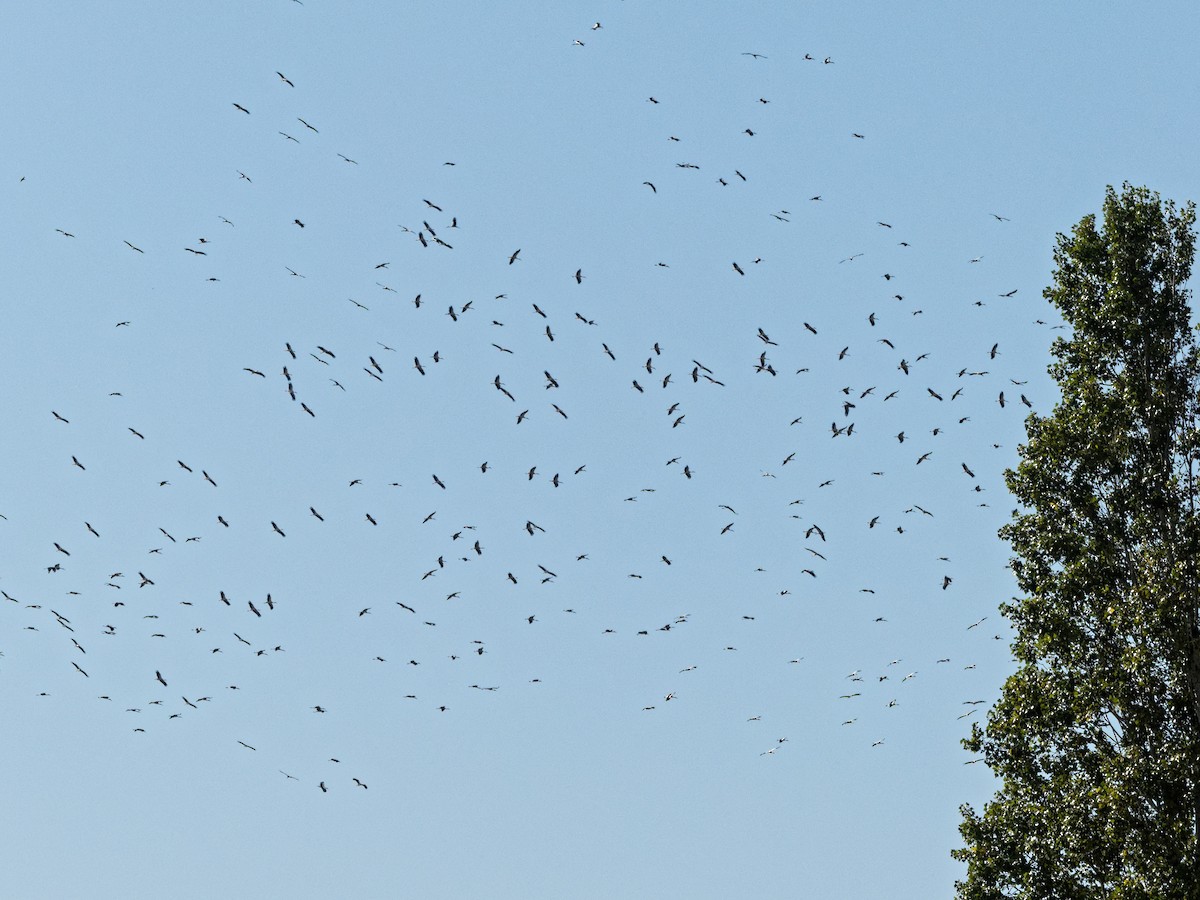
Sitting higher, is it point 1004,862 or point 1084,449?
point 1084,449

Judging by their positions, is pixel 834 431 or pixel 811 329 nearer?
pixel 811 329

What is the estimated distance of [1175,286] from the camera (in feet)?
110

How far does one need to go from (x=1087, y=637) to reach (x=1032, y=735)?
7.34 feet

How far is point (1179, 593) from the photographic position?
29.7 meters

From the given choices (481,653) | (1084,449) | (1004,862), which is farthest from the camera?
(481,653)

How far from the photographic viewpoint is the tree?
28.5 m

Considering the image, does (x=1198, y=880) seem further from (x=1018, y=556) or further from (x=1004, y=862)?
(x=1018, y=556)

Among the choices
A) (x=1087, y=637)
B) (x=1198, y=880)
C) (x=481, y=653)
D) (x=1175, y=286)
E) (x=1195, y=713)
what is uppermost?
(x=1175, y=286)

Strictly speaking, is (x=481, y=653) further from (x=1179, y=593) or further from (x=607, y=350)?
(x=1179, y=593)

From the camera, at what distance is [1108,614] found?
1176 inches

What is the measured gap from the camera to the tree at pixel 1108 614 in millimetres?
28516

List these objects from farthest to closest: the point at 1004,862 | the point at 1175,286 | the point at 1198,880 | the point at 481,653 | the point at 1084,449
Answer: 1. the point at 481,653
2. the point at 1175,286
3. the point at 1084,449
4. the point at 1004,862
5. the point at 1198,880

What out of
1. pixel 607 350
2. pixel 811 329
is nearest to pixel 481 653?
pixel 607 350

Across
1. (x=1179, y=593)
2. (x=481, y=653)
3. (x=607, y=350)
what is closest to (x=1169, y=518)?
(x=1179, y=593)
